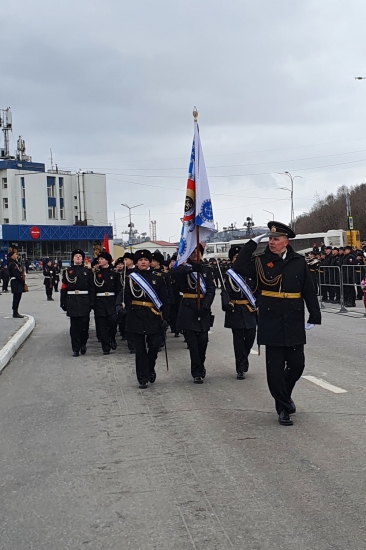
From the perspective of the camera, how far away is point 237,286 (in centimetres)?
974

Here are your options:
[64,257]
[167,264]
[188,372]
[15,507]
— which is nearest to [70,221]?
[64,257]

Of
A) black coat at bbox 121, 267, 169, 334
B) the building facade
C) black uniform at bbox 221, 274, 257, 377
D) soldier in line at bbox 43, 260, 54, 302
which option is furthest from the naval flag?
the building facade

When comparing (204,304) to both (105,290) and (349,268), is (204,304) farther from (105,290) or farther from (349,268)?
(349,268)

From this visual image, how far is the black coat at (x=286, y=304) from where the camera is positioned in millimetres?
6613

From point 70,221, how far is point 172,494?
80418 millimetres

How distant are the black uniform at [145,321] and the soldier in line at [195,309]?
0.28 metres

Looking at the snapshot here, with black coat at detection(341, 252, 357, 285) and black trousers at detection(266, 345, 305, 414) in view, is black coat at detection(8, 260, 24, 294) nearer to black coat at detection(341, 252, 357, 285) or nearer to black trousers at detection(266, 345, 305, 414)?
black coat at detection(341, 252, 357, 285)

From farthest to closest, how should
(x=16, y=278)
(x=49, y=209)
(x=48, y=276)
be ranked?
(x=49, y=209) < (x=48, y=276) < (x=16, y=278)

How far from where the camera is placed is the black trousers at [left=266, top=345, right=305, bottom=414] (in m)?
6.67

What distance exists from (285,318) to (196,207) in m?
3.30

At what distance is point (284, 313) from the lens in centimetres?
668

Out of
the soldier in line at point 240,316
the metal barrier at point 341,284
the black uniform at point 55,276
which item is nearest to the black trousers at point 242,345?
the soldier in line at point 240,316

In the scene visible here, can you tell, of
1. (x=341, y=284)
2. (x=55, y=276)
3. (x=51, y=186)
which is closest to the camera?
(x=341, y=284)

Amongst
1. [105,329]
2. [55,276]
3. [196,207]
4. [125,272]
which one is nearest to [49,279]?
[55,276]
